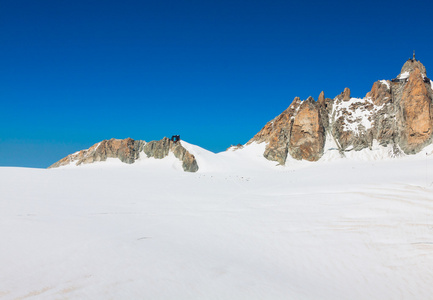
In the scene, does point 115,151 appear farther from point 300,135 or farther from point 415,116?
point 415,116

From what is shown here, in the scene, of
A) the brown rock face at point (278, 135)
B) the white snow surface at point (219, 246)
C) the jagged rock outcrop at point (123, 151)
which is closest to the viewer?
the white snow surface at point (219, 246)

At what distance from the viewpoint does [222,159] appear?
3981 cm

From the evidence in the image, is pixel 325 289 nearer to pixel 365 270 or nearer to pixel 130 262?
pixel 365 270

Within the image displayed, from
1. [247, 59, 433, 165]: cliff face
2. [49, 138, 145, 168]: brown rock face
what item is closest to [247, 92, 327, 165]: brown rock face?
[247, 59, 433, 165]: cliff face

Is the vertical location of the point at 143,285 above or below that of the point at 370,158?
below

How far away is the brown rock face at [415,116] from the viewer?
37812 mm

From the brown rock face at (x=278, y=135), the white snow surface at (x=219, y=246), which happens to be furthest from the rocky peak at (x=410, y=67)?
the white snow surface at (x=219, y=246)

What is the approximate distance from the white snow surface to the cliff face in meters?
34.4

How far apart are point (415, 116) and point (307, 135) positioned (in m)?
14.9

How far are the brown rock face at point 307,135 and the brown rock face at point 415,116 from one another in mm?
11271

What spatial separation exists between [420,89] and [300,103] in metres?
16.9

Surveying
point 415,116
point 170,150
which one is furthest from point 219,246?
point 415,116

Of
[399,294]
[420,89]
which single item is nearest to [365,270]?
[399,294]

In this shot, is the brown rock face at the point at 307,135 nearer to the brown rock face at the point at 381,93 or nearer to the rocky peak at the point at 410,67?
the brown rock face at the point at 381,93
